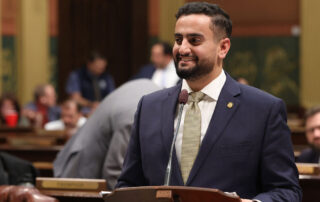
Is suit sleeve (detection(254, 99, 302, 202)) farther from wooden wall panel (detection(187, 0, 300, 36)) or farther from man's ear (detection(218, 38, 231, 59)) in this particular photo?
wooden wall panel (detection(187, 0, 300, 36))

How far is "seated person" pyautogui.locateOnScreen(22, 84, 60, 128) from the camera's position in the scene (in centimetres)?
932

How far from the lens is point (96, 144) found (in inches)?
147

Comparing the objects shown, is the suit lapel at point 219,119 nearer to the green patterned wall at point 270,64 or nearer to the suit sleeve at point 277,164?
the suit sleeve at point 277,164

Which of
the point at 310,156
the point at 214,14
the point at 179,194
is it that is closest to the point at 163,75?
the point at 310,156

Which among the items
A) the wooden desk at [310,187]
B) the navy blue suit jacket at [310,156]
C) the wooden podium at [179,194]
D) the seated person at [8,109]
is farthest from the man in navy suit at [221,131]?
the seated person at [8,109]

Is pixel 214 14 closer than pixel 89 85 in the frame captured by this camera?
Yes

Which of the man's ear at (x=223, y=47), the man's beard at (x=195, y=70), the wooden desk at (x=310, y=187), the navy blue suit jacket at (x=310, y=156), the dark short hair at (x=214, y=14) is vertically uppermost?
the dark short hair at (x=214, y=14)

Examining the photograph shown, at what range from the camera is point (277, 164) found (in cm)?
227

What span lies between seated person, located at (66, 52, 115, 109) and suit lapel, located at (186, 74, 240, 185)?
7.39m

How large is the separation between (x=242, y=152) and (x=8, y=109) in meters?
7.64

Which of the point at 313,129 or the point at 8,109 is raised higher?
the point at 313,129

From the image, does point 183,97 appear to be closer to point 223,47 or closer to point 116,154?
point 223,47

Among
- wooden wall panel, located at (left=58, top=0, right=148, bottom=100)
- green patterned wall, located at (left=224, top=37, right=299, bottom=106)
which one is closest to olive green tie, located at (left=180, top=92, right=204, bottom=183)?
wooden wall panel, located at (left=58, top=0, right=148, bottom=100)

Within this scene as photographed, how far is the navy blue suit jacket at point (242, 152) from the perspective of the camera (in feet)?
7.48
